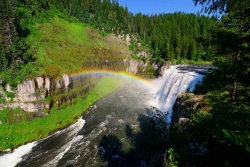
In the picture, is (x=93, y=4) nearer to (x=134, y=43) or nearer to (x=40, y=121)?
(x=134, y=43)

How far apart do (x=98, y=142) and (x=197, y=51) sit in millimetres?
63952

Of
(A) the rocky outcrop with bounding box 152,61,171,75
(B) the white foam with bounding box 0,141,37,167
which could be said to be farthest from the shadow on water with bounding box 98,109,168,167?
(A) the rocky outcrop with bounding box 152,61,171,75

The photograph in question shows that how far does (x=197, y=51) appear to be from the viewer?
7356cm

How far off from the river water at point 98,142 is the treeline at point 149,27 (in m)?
41.8

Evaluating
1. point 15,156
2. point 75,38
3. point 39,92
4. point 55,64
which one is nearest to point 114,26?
point 75,38

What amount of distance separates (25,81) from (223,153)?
29043 mm

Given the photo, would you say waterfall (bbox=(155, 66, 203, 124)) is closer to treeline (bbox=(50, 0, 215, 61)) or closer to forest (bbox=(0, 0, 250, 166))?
forest (bbox=(0, 0, 250, 166))

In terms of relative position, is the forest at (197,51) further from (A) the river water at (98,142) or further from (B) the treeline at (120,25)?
(A) the river water at (98,142)

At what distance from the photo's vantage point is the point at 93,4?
318ft

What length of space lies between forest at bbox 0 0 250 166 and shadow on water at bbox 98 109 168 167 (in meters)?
0.56

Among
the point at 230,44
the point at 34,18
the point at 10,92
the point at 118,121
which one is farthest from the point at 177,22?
the point at 230,44

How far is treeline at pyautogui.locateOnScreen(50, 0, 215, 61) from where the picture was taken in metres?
74.4

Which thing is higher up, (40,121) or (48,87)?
(48,87)

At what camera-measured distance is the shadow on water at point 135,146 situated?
1132 cm
